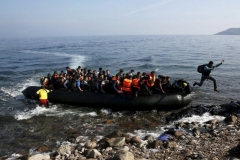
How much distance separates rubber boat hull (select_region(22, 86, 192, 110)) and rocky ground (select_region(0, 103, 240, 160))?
257 cm

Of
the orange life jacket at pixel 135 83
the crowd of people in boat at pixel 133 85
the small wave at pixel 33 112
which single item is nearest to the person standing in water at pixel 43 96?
the small wave at pixel 33 112

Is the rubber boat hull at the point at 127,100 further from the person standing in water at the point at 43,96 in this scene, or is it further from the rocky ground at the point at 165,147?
the rocky ground at the point at 165,147

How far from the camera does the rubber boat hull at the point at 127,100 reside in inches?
520

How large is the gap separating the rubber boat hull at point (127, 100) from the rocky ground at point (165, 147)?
257 centimetres

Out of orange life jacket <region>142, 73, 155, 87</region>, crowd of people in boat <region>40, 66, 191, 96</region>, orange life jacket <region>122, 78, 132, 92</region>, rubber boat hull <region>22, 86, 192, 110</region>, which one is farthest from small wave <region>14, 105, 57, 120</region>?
orange life jacket <region>142, 73, 155, 87</region>

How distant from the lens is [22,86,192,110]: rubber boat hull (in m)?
13.2

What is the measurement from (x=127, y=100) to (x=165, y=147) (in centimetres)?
515

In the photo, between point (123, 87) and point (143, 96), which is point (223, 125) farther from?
point (123, 87)

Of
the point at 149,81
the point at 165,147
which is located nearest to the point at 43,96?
the point at 149,81

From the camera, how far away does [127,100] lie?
13438 mm

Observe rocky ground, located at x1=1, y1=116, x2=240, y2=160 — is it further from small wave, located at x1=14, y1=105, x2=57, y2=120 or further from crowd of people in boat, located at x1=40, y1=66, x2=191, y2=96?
small wave, located at x1=14, y1=105, x2=57, y2=120

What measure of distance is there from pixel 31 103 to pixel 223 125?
11.1 m

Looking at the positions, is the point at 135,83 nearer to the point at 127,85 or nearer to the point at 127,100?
the point at 127,85

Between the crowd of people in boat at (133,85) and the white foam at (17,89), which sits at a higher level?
the crowd of people in boat at (133,85)
